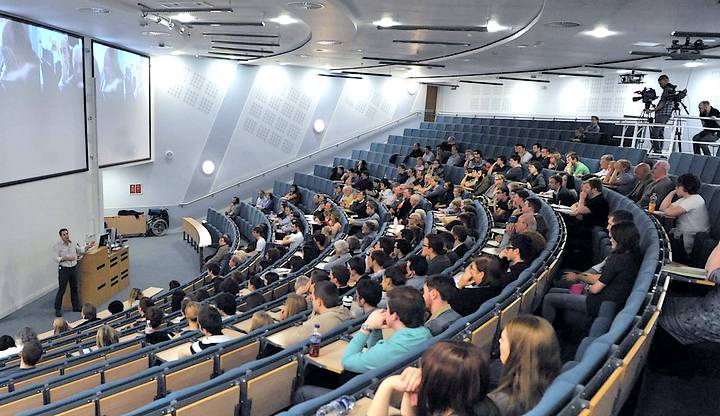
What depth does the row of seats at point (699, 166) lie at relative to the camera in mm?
6477

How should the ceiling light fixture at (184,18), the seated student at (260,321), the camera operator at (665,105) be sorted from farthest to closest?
the camera operator at (665,105)
the ceiling light fixture at (184,18)
the seated student at (260,321)

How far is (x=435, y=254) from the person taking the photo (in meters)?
4.85

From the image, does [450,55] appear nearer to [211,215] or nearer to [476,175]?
[476,175]

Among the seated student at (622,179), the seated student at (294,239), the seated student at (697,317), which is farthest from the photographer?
the seated student at (294,239)

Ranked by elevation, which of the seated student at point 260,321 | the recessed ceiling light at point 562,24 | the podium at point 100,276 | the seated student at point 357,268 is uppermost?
the recessed ceiling light at point 562,24

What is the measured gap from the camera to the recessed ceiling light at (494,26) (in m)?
7.75

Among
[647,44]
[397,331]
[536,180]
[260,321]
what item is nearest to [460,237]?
[260,321]

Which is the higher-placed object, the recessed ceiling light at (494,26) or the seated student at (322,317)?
the recessed ceiling light at (494,26)

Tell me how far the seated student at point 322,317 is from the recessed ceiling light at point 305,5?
4.09 meters

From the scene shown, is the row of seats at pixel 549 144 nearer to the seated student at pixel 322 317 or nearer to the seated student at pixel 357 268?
the seated student at pixel 357 268

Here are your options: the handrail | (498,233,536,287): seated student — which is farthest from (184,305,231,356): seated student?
the handrail

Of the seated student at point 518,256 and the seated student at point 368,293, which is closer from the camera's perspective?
the seated student at point 368,293

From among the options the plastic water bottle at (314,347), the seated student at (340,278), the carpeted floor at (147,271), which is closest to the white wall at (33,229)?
the carpeted floor at (147,271)

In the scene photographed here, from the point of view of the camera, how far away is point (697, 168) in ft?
22.7
